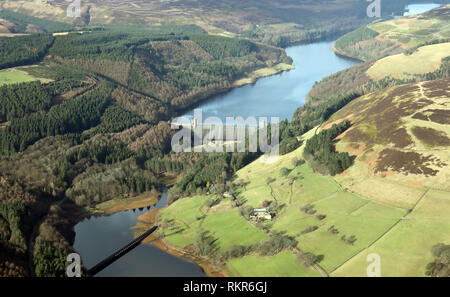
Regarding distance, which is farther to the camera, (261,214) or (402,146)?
(402,146)

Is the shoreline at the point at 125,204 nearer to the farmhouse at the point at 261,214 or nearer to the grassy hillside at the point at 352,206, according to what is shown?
the grassy hillside at the point at 352,206

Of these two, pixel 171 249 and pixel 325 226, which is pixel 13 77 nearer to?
pixel 171 249

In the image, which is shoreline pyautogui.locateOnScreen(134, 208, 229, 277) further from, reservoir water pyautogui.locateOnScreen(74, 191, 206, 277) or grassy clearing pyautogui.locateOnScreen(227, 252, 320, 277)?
grassy clearing pyautogui.locateOnScreen(227, 252, 320, 277)

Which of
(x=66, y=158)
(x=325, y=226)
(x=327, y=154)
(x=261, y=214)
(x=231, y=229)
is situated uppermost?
(x=327, y=154)

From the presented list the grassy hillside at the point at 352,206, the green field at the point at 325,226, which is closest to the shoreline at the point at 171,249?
the grassy hillside at the point at 352,206

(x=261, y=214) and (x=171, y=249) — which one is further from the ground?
(x=261, y=214)

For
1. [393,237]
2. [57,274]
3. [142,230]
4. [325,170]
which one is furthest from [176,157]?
[393,237]

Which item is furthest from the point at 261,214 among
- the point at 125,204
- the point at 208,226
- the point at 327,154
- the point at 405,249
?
the point at 125,204

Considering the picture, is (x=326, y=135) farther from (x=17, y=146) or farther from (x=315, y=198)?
(x=17, y=146)
